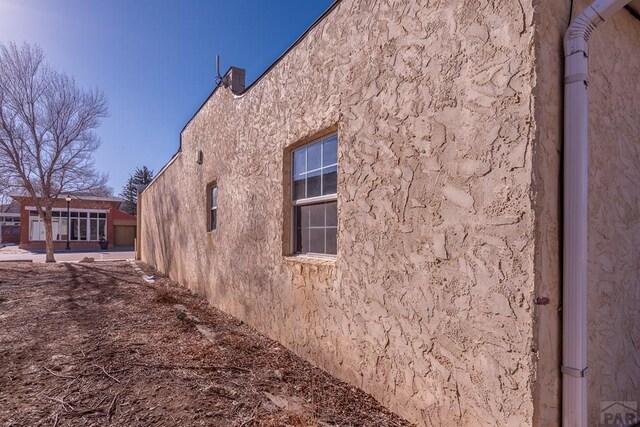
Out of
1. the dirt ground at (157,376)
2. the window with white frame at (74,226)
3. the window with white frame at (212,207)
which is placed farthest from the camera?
the window with white frame at (74,226)

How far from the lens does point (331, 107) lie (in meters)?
3.81

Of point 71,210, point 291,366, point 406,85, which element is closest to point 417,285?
point 406,85

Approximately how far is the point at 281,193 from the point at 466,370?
3006 mm

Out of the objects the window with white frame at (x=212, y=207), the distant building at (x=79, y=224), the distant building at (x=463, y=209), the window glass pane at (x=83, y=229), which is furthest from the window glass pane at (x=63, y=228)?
the distant building at (x=463, y=209)

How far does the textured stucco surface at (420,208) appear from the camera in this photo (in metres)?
2.19

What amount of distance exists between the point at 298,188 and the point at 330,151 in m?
0.77

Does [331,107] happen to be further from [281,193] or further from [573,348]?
[573,348]

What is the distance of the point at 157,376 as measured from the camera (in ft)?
12.0

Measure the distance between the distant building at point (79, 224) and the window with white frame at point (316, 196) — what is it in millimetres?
30831

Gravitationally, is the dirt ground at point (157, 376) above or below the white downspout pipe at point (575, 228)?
below

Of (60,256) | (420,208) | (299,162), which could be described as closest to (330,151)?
(299,162)

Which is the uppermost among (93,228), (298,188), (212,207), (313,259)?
(298,188)

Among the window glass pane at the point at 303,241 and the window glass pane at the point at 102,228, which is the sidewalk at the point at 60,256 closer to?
the window glass pane at the point at 102,228

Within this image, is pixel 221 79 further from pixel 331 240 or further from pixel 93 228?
pixel 93 228
